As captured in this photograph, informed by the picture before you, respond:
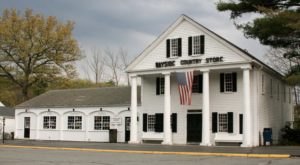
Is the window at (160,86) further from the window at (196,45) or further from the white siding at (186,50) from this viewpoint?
the window at (196,45)

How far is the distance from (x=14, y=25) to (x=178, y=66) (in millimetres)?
33952

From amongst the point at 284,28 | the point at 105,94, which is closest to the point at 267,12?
the point at 284,28

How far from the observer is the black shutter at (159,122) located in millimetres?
38181

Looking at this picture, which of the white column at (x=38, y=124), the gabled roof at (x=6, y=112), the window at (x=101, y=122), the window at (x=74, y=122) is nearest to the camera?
the window at (x=101, y=122)

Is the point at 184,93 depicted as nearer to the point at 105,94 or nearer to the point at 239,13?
the point at 239,13

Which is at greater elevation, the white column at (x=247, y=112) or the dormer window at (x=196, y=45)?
the dormer window at (x=196, y=45)

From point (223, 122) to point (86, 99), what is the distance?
46.4ft

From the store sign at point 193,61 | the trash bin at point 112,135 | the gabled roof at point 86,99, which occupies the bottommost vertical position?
the trash bin at point 112,135

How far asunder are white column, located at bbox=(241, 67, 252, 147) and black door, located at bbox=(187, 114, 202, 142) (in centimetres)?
443

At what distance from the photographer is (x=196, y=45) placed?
117 ft

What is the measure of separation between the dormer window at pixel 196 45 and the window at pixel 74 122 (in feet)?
42.5

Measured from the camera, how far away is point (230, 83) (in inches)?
1414

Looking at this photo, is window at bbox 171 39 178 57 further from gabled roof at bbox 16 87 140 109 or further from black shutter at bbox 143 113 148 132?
gabled roof at bbox 16 87 140 109

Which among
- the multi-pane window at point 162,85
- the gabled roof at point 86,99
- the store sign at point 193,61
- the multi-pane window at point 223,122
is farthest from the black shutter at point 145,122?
the multi-pane window at point 223,122
